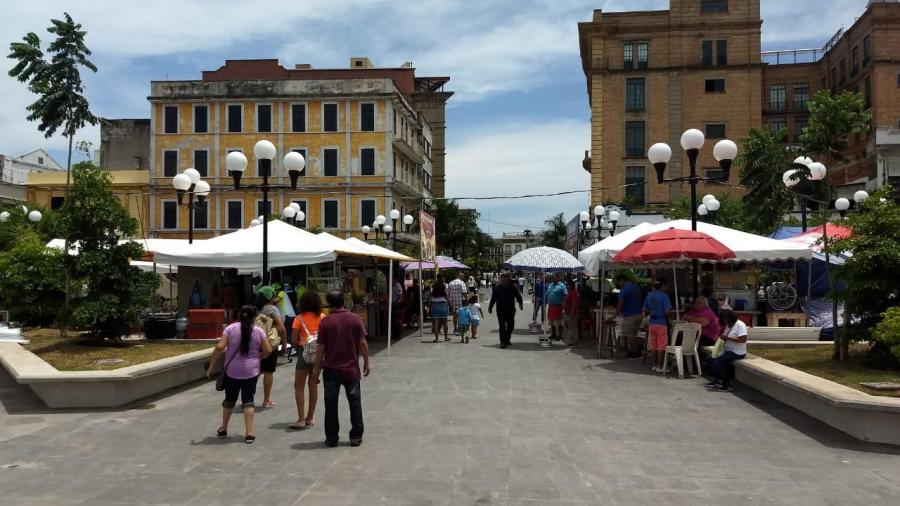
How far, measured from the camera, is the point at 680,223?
49.1 ft

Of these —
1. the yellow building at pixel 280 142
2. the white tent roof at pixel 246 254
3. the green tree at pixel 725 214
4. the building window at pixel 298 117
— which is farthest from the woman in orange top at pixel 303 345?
the building window at pixel 298 117

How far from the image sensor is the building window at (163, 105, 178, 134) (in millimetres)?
43875

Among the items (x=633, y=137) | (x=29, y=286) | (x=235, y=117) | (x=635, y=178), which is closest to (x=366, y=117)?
(x=235, y=117)

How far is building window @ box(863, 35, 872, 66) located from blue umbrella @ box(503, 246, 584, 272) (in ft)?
130

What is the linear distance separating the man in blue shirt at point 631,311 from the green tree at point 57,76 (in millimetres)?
27675

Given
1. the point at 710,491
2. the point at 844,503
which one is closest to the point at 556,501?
the point at 710,491

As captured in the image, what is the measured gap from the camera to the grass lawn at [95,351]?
9.83m

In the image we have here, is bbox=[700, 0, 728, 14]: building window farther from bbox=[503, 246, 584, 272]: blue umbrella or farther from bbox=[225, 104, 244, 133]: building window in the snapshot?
bbox=[503, 246, 584, 272]: blue umbrella

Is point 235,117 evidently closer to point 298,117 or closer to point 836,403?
point 298,117

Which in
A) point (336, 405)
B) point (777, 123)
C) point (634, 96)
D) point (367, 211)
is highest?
point (634, 96)

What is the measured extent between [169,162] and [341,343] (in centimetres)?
4178

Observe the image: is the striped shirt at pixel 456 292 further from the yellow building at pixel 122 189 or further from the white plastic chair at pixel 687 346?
the yellow building at pixel 122 189

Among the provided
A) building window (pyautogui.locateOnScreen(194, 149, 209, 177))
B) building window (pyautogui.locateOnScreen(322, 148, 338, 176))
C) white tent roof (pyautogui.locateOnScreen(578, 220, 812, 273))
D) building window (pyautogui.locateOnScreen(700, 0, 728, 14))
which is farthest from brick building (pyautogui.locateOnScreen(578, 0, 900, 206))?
white tent roof (pyautogui.locateOnScreen(578, 220, 812, 273))

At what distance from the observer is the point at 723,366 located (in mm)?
9703
